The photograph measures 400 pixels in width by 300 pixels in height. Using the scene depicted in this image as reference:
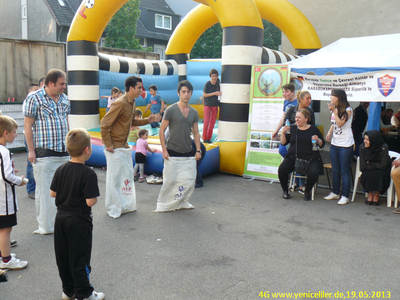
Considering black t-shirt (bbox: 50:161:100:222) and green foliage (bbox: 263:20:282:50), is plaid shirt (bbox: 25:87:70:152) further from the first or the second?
green foliage (bbox: 263:20:282:50)

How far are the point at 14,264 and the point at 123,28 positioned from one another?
845 inches

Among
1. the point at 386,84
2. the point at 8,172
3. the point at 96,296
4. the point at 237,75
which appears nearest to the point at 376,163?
the point at 386,84

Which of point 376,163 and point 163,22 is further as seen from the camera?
point 163,22

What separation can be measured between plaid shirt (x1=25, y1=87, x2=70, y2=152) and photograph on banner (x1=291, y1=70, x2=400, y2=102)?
403 cm

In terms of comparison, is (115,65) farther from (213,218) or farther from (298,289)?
(298,289)

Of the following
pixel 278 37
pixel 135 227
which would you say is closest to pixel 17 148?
pixel 135 227

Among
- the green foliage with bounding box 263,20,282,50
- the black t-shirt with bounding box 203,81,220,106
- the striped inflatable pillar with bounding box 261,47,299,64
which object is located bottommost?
the black t-shirt with bounding box 203,81,220,106

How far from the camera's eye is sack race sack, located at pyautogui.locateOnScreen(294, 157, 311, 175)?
559 cm

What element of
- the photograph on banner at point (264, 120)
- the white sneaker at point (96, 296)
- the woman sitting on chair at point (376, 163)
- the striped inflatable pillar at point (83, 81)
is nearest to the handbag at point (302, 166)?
the woman sitting on chair at point (376, 163)

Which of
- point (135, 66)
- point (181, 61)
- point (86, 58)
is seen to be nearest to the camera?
point (86, 58)

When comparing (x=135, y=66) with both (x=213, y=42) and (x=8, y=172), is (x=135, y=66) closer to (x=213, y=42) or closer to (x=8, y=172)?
(x=8, y=172)

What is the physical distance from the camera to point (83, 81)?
26.6ft

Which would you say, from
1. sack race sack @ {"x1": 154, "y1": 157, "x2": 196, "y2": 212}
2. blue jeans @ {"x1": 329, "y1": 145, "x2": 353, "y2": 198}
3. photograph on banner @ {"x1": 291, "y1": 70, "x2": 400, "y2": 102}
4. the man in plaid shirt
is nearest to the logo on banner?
photograph on banner @ {"x1": 291, "y1": 70, "x2": 400, "y2": 102}

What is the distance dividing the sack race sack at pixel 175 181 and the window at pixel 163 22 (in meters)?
28.5
